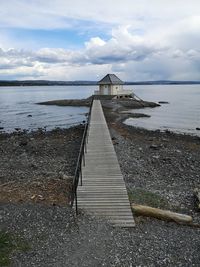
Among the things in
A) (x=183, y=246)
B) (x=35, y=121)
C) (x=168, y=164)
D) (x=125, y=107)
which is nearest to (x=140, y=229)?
(x=183, y=246)

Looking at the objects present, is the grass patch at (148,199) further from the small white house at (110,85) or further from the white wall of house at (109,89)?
the white wall of house at (109,89)

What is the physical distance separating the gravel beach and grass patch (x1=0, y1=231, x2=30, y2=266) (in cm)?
14

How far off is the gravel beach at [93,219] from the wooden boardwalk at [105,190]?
0.49 meters

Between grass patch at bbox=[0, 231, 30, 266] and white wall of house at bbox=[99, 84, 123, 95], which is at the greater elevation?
white wall of house at bbox=[99, 84, 123, 95]

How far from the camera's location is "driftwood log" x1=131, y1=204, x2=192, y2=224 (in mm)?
11453

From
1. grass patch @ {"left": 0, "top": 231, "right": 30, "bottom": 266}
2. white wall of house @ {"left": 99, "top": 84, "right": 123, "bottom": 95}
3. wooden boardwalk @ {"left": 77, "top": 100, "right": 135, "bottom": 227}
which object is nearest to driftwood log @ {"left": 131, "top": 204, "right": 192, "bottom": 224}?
wooden boardwalk @ {"left": 77, "top": 100, "right": 135, "bottom": 227}

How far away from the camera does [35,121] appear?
165 ft

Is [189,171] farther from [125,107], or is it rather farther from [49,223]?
[125,107]

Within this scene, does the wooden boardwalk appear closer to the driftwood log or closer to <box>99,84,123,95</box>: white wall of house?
the driftwood log

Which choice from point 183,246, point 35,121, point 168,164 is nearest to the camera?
point 183,246

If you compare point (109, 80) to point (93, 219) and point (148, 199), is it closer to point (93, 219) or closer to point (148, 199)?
point (148, 199)

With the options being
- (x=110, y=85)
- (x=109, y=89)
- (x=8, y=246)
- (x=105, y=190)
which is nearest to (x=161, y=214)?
(x=105, y=190)

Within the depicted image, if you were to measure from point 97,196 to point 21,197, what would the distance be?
9.61ft

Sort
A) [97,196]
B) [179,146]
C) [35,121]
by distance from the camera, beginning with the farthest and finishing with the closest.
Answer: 1. [35,121]
2. [179,146]
3. [97,196]
